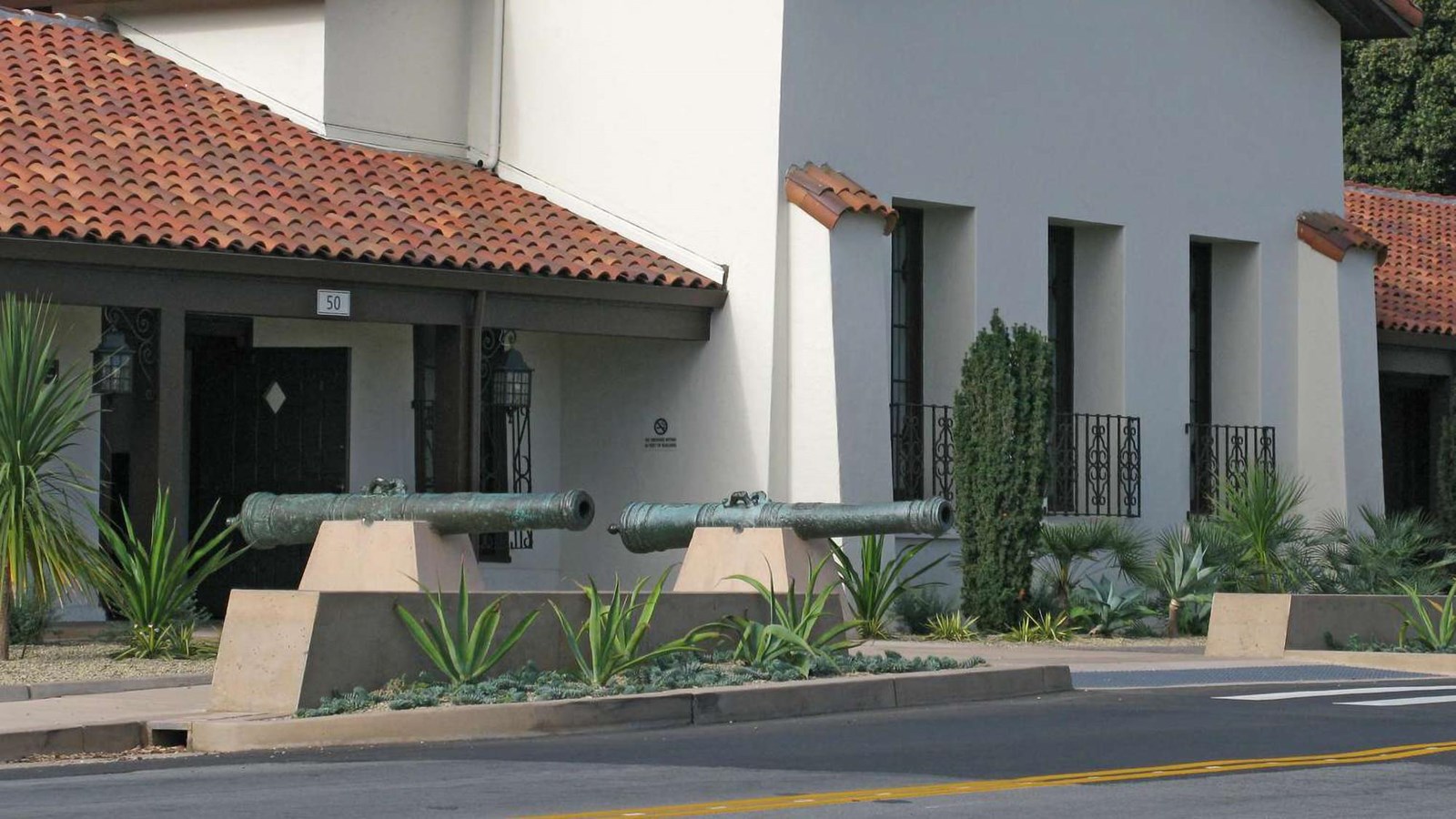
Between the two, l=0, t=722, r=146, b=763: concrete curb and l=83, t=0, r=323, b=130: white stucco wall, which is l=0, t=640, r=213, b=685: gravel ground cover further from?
l=83, t=0, r=323, b=130: white stucco wall

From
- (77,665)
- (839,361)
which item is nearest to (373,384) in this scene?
(839,361)

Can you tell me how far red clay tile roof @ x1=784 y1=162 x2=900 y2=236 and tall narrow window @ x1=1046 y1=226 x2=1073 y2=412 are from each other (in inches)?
Answer: 141

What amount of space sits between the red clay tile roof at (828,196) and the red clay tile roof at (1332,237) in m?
6.68

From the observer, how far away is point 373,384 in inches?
837

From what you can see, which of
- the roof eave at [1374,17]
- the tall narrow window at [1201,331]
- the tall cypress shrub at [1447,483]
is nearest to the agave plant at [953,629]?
the tall narrow window at [1201,331]

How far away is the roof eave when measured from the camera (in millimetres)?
25406

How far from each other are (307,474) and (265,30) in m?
→ 4.75

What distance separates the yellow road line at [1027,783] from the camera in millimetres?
8766

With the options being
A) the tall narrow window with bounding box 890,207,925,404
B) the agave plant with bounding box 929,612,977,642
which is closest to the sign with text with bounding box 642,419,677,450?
the tall narrow window with bounding box 890,207,925,404

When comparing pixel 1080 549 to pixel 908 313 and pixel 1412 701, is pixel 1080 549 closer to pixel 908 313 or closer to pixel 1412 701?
pixel 908 313

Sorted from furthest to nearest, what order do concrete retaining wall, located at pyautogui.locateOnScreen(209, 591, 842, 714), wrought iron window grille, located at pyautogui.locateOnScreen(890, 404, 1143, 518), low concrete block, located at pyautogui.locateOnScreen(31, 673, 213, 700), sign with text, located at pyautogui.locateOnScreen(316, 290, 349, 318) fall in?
1. wrought iron window grille, located at pyautogui.locateOnScreen(890, 404, 1143, 518)
2. sign with text, located at pyautogui.locateOnScreen(316, 290, 349, 318)
3. low concrete block, located at pyautogui.locateOnScreen(31, 673, 213, 700)
4. concrete retaining wall, located at pyautogui.locateOnScreen(209, 591, 842, 714)

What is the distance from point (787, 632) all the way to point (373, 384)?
8328 millimetres

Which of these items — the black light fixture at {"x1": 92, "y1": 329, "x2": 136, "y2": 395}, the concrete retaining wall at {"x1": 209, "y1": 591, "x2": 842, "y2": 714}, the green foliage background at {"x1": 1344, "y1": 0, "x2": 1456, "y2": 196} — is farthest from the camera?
the green foliage background at {"x1": 1344, "y1": 0, "x2": 1456, "y2": 196}

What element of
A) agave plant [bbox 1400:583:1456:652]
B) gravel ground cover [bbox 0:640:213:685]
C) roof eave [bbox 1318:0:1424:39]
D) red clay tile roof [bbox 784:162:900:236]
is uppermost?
roof eave [bbox 1318:0:1424:39]
